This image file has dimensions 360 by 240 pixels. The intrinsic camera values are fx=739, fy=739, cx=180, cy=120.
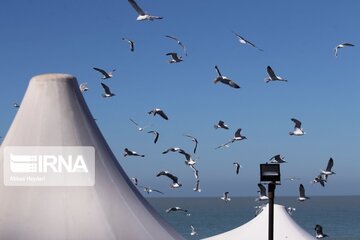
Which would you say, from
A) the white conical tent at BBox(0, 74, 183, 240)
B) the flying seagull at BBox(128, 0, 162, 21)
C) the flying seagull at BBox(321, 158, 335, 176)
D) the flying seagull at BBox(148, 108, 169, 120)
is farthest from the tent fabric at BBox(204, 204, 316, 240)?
the white conical tent at BBox(0, 74, 183, 240)

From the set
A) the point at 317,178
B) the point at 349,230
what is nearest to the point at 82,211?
the point at 317,178

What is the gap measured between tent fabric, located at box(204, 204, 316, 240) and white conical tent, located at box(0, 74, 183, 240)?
37.3 ft

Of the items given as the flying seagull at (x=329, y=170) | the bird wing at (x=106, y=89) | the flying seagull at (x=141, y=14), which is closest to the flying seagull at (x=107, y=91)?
the bird wing at (x=106, y=89)

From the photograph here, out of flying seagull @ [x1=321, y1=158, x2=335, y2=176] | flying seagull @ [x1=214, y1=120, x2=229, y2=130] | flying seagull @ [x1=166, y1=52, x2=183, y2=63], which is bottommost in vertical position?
flying seagull @ [x1=321, y1=158, x2=335, y2=176]

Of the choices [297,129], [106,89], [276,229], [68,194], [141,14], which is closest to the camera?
[68,194]

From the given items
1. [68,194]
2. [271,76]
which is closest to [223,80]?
[271,76]

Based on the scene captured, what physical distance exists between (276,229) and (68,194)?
13.7 m

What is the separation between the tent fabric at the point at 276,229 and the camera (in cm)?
2638

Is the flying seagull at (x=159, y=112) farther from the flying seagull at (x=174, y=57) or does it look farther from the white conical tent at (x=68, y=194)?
the white conical tent at (x=68, y=194)

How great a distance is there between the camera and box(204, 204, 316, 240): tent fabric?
1038 inches

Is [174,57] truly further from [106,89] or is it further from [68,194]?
[68,194]

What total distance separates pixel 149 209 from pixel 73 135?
7.43 feet

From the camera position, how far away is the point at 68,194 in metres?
14.5

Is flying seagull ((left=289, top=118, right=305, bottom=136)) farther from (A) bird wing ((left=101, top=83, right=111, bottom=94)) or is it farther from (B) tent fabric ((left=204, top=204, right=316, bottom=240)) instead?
(A) bird wing ((left=101, top=83, right=111, bottom=94))
